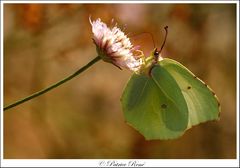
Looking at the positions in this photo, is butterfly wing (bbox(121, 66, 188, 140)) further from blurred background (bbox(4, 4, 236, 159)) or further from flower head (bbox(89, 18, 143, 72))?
blurred background (bbox(4, 4, 236, 159))

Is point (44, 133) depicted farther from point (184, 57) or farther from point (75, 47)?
point (184, 57)

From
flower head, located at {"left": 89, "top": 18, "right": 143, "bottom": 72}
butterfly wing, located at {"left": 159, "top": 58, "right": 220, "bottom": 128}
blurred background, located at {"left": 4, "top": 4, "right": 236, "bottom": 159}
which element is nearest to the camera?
flower head, located at {"left": 89, "top": 18, "right": 143, "bottom": 72}

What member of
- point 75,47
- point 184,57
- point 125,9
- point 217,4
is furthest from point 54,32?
point 217,4

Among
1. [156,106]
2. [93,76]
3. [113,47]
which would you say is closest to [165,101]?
[156,106]

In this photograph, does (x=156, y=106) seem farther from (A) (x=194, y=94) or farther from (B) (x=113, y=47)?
(B) (x=113, y=47)

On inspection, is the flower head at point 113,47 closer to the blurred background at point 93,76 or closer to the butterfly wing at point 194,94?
the butterfly wing at point 194,94

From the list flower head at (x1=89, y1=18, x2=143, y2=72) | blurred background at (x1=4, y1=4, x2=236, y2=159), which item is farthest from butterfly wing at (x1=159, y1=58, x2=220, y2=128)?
blurred background at (x1=4, y1=4, x2=236, y2=159)

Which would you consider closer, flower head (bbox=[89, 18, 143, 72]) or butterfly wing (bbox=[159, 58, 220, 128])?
flower head (bbox=[89, 18, 143, 72])

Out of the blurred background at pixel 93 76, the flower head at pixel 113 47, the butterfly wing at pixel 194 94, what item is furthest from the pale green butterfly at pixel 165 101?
the blurred background at pixel 93 76

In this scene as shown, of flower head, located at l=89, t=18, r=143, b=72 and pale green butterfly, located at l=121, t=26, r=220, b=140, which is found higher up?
flower head, located at l=89, t=18, r=143, b=72
